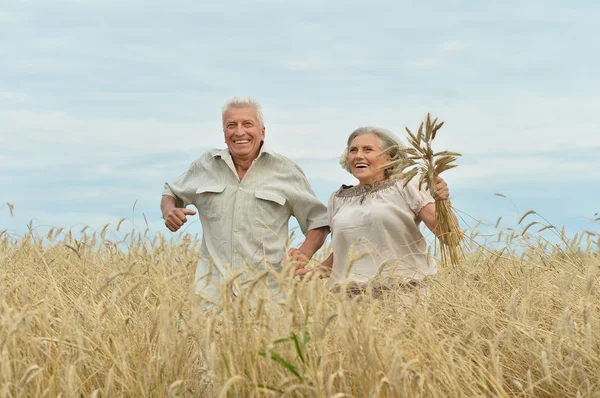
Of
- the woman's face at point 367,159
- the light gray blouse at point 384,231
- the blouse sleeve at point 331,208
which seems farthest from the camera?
the blouse sleeve at point 331,208

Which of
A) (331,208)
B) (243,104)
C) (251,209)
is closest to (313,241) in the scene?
(331,208)

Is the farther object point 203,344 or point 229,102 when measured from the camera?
point 229,102

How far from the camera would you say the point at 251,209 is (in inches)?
189

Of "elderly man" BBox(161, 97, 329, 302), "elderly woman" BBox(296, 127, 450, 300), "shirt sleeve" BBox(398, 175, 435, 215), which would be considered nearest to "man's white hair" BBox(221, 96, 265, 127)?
"elderly man" BBox(161, 97, 329, 302)

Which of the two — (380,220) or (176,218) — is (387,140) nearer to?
(380,220)

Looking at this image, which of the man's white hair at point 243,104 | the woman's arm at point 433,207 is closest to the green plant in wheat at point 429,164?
the woman's arm at point 433,207

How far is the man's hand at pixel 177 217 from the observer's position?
15.6 ft

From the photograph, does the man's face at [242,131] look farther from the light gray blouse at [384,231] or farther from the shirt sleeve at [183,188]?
the light gray blouse at [384,231]

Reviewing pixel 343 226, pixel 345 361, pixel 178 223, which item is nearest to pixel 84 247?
pixel 178 223

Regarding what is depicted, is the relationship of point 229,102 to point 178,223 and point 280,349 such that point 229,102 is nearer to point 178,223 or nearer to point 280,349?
point 178,223

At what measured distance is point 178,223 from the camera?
4797 mm

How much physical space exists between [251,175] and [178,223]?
58 cm

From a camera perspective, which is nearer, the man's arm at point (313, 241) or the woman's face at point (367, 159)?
the woman's face at point (367, 159)

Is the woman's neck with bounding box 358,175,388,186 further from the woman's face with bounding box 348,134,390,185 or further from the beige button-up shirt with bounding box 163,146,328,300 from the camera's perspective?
the beige button-up shirt with bounding box 163,146,328,300
